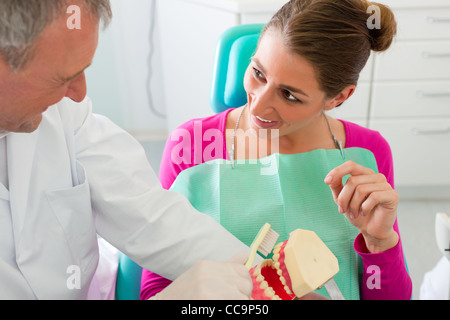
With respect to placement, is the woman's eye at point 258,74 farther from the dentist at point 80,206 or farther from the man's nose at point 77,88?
the man's nose at point 77,88

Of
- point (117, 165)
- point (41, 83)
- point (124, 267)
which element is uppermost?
point (41, 83)

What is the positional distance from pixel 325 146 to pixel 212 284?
1.99ft

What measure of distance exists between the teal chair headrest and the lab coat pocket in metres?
0.50

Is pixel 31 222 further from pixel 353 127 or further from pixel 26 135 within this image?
pixel 353 127

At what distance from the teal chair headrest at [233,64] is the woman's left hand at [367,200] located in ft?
1.42

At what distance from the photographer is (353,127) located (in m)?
1.21

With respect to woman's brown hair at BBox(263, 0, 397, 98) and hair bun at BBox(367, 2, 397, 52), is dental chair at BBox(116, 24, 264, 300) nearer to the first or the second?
woman's brown hair at BBox(263, 0, 397, 98)

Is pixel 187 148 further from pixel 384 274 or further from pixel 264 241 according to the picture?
pixel 384 274

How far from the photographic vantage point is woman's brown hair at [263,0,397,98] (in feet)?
3.18

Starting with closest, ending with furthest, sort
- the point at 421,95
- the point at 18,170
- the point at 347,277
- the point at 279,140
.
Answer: the point at 18,170 → the point at 347,277 → the point at 279,140 → the point at 421,95

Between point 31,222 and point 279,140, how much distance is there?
24.6 inches

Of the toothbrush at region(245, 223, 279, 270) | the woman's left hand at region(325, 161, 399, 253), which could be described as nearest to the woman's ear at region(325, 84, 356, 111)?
the woman's left hand at region(325, 161, 399, 253)

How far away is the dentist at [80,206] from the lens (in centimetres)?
71
